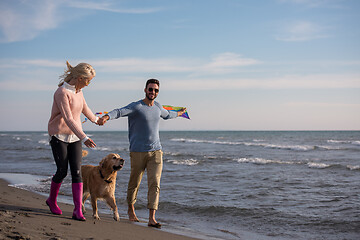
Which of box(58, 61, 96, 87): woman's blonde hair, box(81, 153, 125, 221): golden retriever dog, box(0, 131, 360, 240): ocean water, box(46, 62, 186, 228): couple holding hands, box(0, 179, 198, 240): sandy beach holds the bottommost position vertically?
box(0, 131, 360, 240): ocean water

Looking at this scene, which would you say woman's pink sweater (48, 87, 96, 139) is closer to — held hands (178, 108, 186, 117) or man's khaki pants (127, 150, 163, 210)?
man's khaki pants (127, 150, 163, 210)

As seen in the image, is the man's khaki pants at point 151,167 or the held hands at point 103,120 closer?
the held hands at point 103,120

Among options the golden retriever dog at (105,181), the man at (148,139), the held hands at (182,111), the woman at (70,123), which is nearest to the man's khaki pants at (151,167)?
the man at (148,139)

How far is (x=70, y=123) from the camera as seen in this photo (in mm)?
4156

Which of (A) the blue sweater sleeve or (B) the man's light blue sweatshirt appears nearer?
(A) the blue sweater sleeve

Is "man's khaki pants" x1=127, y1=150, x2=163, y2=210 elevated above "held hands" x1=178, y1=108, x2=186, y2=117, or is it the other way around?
"held hands" x1=178, y1=108, x2=186, y2=117

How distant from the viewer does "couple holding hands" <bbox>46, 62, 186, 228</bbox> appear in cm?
426

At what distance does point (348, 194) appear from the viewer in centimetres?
823

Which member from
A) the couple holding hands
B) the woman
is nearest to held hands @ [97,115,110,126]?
the couple holding hands

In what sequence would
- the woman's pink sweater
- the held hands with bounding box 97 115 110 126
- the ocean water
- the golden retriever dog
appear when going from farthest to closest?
the ocean water < the golden retriever dog < the held hands with bounding box 97 115 110 126 < the woman's pink sweater

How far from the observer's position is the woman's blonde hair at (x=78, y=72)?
170 inches

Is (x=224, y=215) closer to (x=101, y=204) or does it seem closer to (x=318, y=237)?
(x=318, y=237)

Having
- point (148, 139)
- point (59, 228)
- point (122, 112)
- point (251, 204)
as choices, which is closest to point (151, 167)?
point (148, 139)

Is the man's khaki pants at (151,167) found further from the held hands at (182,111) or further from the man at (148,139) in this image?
the held hands at (182,111)
